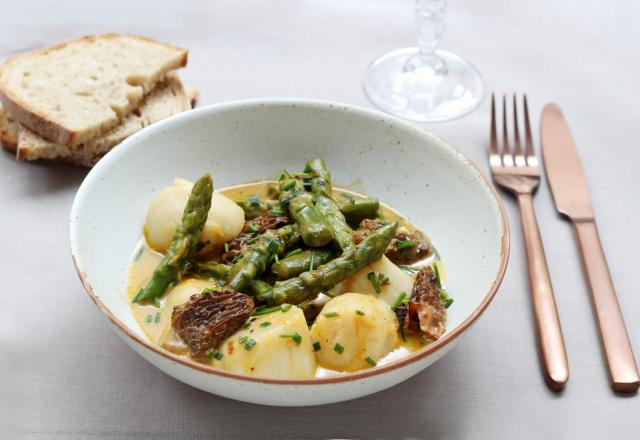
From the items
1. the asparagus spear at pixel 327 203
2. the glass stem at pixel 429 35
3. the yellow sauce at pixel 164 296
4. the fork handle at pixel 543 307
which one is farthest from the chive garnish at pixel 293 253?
the glass stem at pixel 429 35

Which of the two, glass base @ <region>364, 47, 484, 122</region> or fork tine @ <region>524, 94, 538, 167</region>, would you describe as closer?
fork tine @ <region>524, 94, 538, 167</region>

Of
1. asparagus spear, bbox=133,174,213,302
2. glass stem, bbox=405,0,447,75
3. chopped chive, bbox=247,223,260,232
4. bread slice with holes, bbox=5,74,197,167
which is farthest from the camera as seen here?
glass stem, bbox=405,0,447,75

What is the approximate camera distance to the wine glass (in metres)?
4.30

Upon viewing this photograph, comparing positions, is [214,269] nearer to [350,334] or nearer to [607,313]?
[350,334]

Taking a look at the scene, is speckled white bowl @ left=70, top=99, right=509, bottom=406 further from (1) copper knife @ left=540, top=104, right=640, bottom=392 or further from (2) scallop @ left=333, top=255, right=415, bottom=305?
(1) copper knife @ left=540, top=104, right=640, bottom=392

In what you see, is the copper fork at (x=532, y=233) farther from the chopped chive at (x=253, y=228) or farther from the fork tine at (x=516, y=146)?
the chopped chive at (x=253, y=228)

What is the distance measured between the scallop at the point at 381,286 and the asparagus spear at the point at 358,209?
0.39 m

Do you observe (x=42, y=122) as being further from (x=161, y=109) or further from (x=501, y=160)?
(x=501, y=160)

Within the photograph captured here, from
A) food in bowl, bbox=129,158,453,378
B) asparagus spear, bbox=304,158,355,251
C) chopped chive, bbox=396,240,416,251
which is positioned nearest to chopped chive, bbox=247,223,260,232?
food in bowl, bbox=129,158,453,378

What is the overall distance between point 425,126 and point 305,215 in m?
1.47

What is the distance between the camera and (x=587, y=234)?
3.46m

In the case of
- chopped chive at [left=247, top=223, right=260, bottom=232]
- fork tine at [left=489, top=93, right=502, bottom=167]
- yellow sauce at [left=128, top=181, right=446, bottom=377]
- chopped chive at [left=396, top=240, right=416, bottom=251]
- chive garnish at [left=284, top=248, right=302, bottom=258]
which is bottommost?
yellow sauce at [left=128, top=181, right=446, bottom=377]

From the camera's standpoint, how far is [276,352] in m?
2.39

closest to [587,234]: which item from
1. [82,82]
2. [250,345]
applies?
[250,345]
